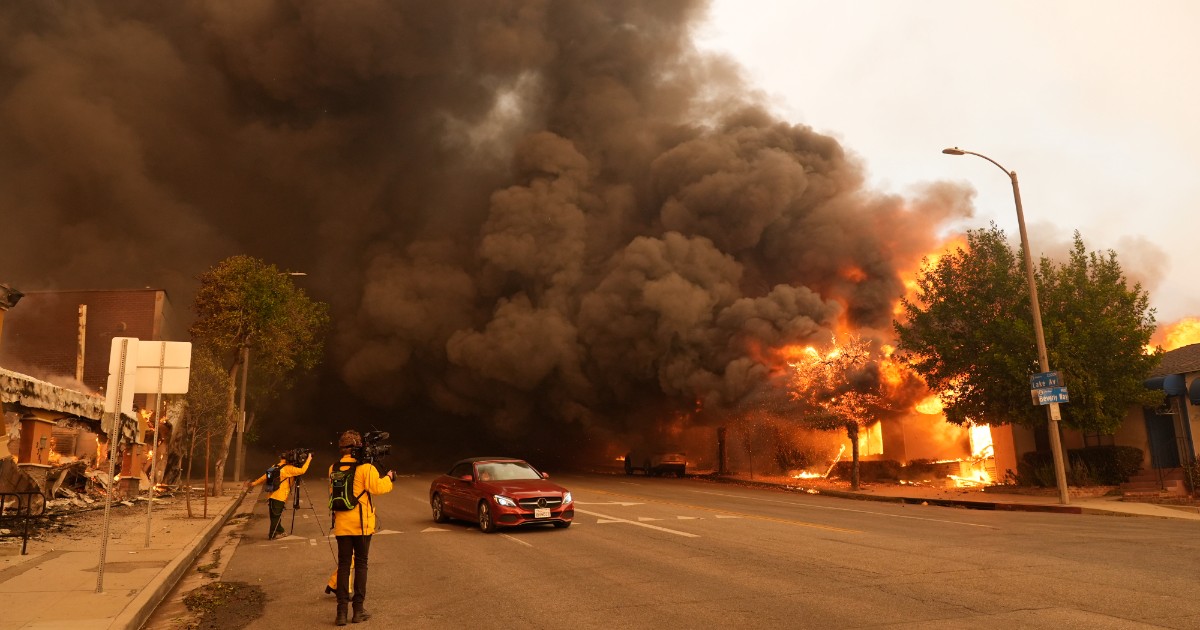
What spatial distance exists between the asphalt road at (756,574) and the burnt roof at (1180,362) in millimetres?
8134

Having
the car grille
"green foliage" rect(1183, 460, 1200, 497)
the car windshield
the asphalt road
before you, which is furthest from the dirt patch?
"green foliage" rect(1183, 460, 1200, 497)

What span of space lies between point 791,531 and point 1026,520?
223 inches

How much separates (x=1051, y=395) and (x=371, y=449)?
16.6m

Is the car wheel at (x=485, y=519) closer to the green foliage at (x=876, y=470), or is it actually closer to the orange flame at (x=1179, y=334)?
the green foliage at (x=876, y=470)

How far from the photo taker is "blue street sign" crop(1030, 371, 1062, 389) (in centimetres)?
1764

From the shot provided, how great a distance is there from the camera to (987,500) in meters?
19.6

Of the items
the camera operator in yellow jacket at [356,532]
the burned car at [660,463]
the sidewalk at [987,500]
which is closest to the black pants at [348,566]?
the camera operator in yellow jacket at [356,532]

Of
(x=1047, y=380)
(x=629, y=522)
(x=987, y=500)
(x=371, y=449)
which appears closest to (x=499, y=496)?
(x=629, y=522)

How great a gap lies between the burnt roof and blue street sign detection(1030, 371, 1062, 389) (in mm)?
4537

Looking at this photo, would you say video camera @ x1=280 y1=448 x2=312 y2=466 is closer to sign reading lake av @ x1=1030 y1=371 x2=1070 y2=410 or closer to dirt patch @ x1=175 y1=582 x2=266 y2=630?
dirt patch @ x1=175 y1=582 x2=266 y2=630

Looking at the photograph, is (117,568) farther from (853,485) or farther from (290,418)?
(290,418)

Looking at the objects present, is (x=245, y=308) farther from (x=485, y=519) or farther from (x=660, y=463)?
(x=660, y=463)

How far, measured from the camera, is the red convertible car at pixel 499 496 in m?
12.4

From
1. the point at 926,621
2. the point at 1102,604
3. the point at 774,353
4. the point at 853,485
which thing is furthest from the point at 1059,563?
the point at 774,353
